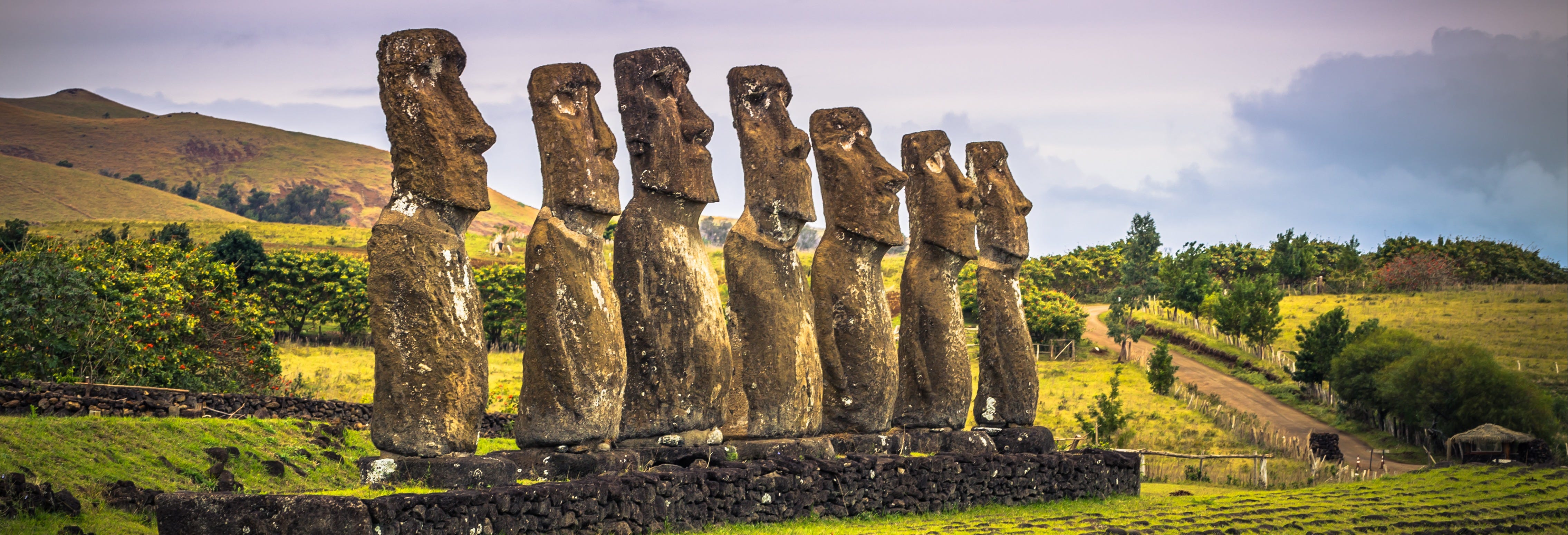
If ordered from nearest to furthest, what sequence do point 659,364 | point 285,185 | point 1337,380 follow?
point 659,364 < point 1337,380 < point 285,185

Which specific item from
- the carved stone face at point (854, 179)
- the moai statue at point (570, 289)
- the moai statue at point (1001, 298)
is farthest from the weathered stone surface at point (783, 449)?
the moai statue at point (1001, 298)

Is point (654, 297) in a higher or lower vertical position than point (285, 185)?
lower

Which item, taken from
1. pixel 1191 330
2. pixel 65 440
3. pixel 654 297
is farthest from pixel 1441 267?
pixel 65 440

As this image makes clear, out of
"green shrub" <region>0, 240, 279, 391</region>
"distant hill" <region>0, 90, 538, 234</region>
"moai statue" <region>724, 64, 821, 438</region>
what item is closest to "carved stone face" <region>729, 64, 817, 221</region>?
"moai statue" <region>724, 64, 821, 438</region>

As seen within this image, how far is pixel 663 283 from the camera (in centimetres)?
1440

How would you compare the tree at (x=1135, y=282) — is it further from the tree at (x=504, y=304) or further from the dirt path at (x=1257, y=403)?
the tree at (x=504, y=304)

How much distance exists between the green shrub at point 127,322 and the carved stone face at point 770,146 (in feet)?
34.9

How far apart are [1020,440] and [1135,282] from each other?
139ft

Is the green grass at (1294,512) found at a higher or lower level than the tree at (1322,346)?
lower

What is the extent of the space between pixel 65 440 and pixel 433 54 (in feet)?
18.9

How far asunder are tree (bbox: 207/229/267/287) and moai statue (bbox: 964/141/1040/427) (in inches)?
1007

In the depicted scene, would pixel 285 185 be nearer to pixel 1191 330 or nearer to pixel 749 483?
pixel 1191 330

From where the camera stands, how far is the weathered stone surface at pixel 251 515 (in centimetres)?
870

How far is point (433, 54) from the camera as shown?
39.0 feet
